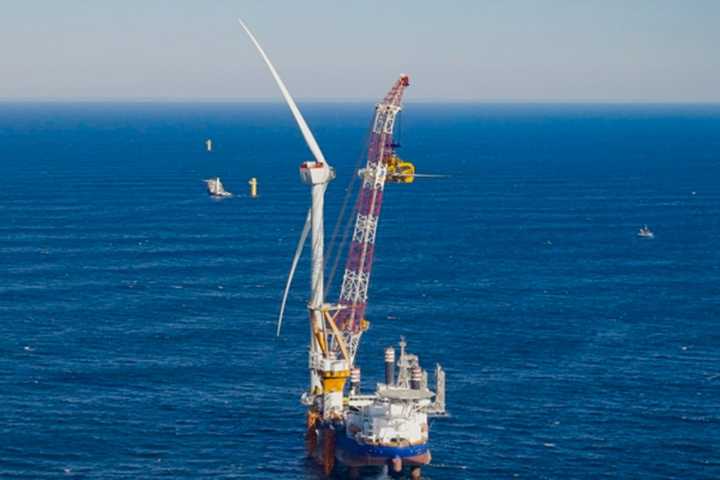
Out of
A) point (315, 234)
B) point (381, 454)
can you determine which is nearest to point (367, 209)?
point (315, 234)

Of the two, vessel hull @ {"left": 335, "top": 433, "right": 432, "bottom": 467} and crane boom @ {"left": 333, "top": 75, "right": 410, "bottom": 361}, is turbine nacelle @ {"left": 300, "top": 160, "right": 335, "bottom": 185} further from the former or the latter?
vessel hull @ {"left": 335, "top": 433, "right": 432, "bottom": 467}

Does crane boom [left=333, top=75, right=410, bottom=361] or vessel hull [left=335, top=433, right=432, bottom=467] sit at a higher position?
crane boom [left=333, top=75, right=410, bottom=361]

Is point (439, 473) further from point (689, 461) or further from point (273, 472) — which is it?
point (689, 461)

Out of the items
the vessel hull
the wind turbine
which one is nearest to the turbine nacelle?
the wind turbine

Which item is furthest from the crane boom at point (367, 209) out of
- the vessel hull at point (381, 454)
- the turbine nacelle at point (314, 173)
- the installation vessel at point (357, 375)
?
the vessel hull at point (381, 454)

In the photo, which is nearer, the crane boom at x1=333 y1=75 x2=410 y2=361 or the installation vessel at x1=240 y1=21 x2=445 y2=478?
the installation vessel at x1=240 y1=21 x2=445 y2=478

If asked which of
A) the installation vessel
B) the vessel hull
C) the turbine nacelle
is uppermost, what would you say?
the turbine nacelle
